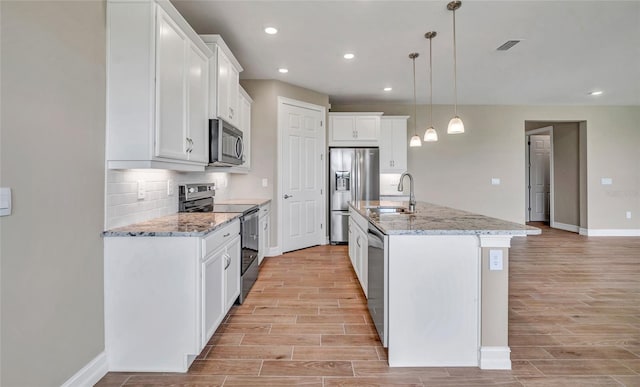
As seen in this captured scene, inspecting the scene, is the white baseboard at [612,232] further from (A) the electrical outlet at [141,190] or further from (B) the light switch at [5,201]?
(B) the light switch at [5,201]

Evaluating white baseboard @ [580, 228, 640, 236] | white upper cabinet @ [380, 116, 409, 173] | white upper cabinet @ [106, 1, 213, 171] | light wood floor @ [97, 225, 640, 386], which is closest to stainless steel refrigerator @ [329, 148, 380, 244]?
white upper cabinet @ [380, 116, 409, 173]

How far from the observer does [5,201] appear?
49.9 inches

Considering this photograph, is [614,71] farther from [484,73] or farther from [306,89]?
[306,89]

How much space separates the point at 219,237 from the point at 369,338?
1.30m

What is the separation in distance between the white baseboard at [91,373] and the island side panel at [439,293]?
67.2 inches

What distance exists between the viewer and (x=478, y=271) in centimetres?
189

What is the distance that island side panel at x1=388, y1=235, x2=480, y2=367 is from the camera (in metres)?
1.89

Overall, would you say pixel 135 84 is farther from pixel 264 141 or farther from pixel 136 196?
pixel 264 141

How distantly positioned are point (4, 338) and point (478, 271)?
234 cm

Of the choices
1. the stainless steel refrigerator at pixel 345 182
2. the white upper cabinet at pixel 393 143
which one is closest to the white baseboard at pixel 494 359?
the stainless steel refrigerator at pixel 345 182

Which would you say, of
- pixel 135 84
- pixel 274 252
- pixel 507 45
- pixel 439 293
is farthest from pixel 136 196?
pixel 507 45

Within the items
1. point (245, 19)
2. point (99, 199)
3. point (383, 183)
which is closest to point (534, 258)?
point (383, 183)

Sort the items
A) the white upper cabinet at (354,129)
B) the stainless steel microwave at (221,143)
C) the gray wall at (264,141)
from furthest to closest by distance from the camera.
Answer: the white upper cabinet at (354,129) → the gray wall at (264,141) → the stainless steel microwave at (221,143)

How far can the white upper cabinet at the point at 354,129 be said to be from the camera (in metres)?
5.67
